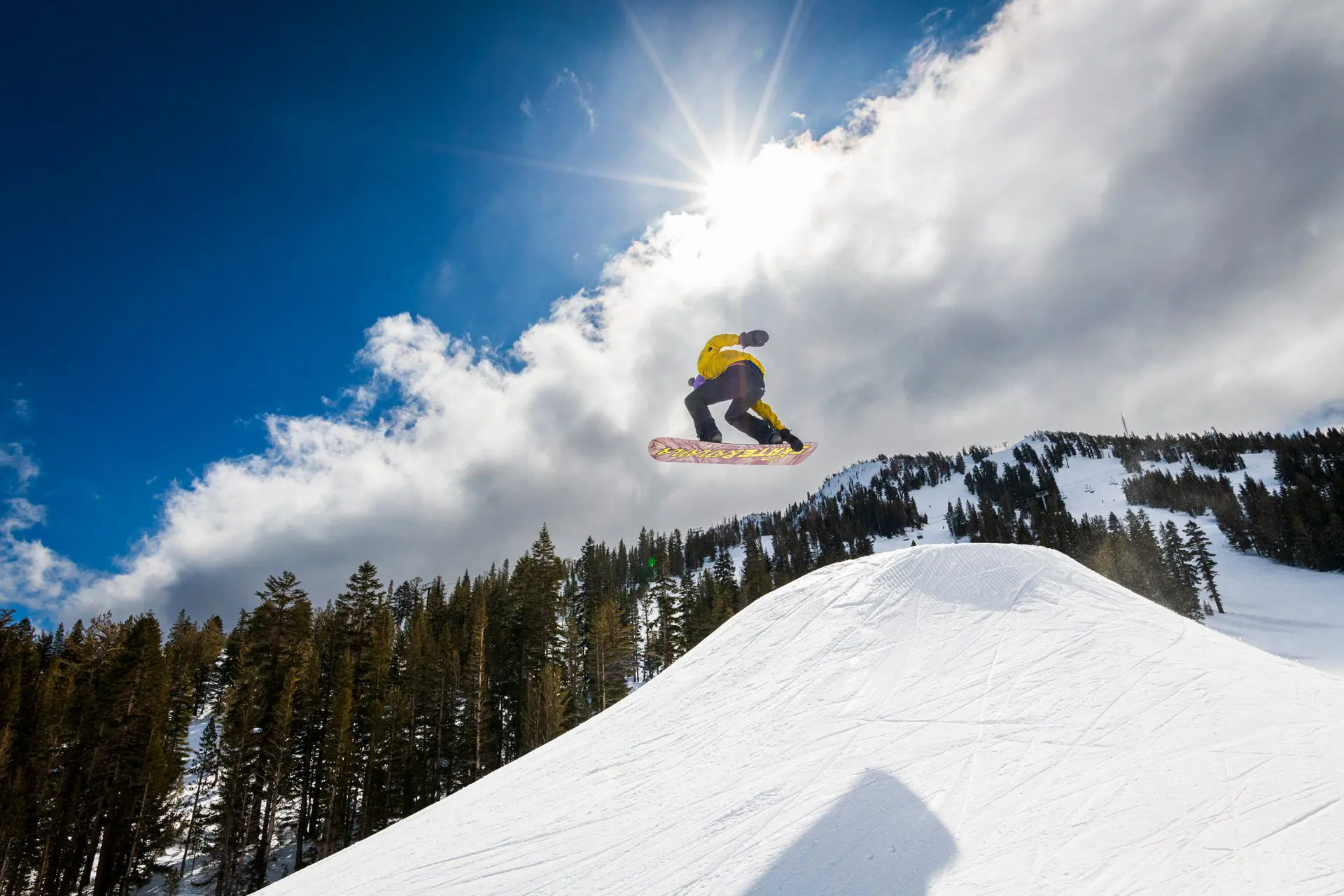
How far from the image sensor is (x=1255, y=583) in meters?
66.2

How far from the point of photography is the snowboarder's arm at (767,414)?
12531 mm

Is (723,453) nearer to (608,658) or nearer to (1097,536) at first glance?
(608,658)

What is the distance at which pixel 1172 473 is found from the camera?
122m

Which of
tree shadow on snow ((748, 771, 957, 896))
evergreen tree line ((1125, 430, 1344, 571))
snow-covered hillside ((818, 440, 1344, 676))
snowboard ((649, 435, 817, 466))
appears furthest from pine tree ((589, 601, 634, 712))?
evergreen tree line ((1125, 430, 1344, 571))

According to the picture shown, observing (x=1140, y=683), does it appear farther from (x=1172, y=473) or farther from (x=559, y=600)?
(x=1172, y=473)

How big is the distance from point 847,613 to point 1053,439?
7669 inches

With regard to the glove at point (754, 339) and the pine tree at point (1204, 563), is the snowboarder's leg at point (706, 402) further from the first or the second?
the pine tree at point (1204, 563)

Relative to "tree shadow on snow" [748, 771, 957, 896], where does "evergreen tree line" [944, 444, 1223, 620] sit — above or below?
above

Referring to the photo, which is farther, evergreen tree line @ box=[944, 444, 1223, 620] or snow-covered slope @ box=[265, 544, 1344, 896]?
evergreen tree line @ box=[944, 444, 1223, 620]

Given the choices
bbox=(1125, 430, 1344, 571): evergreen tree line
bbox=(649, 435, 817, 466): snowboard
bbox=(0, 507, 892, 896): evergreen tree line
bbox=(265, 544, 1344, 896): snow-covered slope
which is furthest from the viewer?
bbox=(1125, 430, 1344, 571): evergreen tree line

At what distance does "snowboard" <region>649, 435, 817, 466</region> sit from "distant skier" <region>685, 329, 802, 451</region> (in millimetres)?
1367

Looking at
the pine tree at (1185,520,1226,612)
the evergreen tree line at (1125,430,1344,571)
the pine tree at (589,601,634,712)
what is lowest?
the pine tree at (589,601,634,712)

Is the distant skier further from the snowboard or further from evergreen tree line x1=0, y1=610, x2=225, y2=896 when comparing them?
evergreen tree line x1=0, y1=610, x2=225, y2=896

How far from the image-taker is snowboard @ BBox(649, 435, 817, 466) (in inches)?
538
